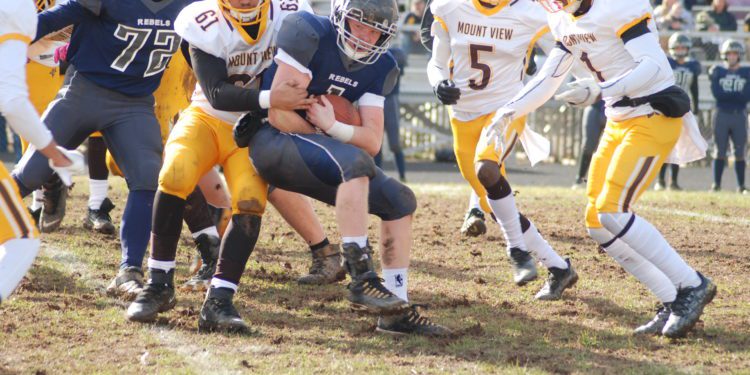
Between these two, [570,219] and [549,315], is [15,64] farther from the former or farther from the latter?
[570,219]

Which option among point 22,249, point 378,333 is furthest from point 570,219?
point 22,249

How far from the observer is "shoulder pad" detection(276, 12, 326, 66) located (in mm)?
4785

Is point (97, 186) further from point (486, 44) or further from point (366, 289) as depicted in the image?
point (366, 289)

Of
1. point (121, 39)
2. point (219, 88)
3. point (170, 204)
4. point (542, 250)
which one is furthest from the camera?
point (542, 250)

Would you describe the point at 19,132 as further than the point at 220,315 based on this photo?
No

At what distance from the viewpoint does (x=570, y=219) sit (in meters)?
9.02

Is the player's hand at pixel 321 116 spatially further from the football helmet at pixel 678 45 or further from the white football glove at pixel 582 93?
the football helmet at pixel 678 45

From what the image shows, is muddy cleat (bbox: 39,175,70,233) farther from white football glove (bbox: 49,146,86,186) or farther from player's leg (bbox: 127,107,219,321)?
white football glove (bbox: 49,146,86,186)

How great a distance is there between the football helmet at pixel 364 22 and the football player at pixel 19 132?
51.6 inches

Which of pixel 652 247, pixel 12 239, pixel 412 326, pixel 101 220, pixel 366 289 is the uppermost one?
pixel 12 239

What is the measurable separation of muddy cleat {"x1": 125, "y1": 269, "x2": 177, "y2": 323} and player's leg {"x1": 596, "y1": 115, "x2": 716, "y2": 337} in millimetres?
2133

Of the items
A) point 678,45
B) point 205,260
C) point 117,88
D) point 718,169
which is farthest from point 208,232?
point 678,45

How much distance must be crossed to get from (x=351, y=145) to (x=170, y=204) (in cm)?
97

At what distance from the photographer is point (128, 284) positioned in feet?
18.2
